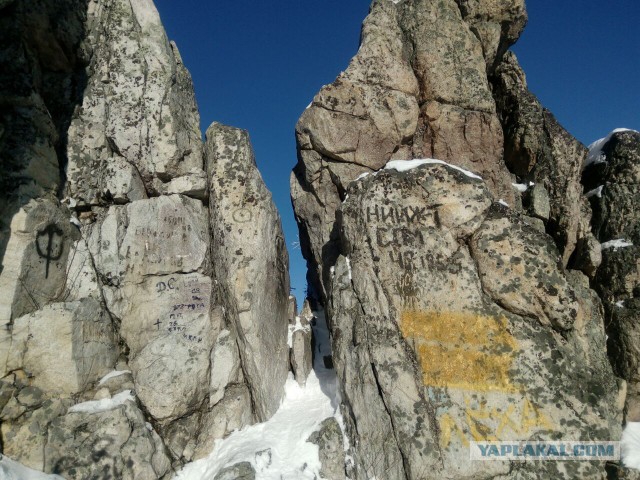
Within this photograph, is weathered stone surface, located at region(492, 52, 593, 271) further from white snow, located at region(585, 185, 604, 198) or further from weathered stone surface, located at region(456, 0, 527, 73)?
weathered stone surface, located at region(456, 0, 527, 73)

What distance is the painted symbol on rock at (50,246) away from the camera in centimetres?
995

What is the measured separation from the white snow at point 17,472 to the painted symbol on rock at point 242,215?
649 centimetres

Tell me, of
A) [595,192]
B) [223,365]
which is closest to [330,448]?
[223,365]

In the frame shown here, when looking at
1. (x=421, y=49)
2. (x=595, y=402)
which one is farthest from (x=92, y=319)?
(x=421, y=49)

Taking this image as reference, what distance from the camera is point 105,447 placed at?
880 centimetres

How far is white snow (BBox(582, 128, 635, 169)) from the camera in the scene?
14906 mm

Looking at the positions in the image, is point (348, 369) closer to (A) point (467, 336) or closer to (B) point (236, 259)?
(A) point (467, 336)

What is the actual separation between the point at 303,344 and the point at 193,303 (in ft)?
10.2

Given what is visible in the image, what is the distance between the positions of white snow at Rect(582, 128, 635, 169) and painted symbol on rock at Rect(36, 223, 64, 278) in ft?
52.0

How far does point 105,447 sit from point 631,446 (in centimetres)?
1118

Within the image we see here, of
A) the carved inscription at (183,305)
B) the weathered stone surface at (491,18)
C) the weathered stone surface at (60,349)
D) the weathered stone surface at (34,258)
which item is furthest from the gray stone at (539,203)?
the weathered stone surface at (34,258)

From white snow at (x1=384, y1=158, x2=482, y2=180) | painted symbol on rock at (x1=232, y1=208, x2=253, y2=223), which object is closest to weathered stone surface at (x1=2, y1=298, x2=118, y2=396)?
painted symbol on rock at (x1=232, y1=208, x2=253, y2=223)

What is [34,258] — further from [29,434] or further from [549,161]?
[549,161]

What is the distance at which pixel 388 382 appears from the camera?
9148mm
